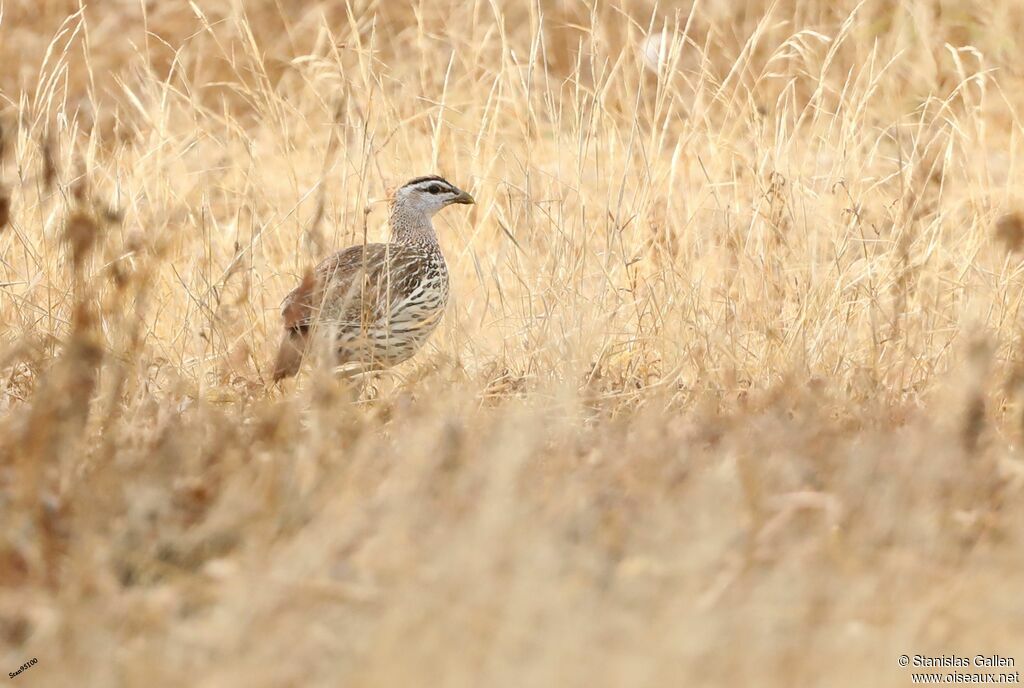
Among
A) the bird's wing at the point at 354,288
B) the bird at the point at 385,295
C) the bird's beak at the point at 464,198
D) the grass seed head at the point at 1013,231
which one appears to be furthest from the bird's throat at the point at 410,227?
the grass seed head at the point at 1013,231

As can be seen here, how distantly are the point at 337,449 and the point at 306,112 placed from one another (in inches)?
243

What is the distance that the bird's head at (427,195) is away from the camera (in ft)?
19.3

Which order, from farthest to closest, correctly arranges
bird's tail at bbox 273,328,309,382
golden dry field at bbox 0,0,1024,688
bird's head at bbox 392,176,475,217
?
bird's head at bbox 392,176,475,217, bird's tail at bbox 273,328,309,382, golden dry field at bbox 0,0,1024,688

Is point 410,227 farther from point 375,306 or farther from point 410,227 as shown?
point 375,306

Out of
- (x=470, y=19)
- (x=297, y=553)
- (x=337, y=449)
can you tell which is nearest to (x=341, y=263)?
(x=337, y=449)

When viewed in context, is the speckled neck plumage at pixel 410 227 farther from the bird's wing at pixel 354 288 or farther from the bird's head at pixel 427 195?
the bird's wing at pixel 354 288

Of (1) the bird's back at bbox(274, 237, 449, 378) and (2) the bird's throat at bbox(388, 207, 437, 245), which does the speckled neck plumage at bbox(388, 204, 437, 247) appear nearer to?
(2) the bird's throat at bbox(388, 207, 437, 245)

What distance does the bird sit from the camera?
5.00 meters

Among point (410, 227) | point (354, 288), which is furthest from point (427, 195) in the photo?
point (354, 288)

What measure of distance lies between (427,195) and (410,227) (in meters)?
0.15

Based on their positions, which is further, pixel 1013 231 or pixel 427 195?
pixel 427 195

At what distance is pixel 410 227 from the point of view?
595 centimetres

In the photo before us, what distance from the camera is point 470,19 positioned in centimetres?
887

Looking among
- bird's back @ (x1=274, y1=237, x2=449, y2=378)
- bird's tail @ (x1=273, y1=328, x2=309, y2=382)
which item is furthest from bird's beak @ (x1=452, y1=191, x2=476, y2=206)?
bird's tail @ (x1=273, y1=328, x2=309, y2=382)
